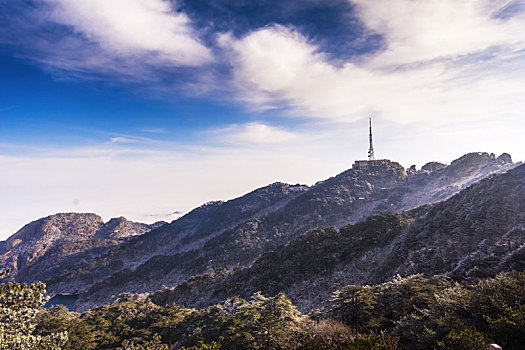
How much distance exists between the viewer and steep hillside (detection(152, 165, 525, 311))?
97.9ft

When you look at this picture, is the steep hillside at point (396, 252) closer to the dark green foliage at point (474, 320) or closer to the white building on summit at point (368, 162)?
the dark green foliage at point (474, 320)

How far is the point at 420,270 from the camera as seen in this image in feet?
107

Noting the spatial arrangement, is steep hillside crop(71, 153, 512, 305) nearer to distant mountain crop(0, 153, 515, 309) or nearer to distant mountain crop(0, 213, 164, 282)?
distant mountain crop(0, 153, 515, 309)

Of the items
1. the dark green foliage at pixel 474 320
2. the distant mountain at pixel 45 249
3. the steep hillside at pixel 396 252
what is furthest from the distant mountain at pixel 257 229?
the dark green foliage at pixel 474 320

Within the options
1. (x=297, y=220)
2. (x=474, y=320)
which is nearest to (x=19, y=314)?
(x=474, y=320)

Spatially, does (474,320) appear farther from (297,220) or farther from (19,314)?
(297,220)

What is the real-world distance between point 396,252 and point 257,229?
6706cm

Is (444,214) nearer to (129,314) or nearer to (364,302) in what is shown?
(364,302)

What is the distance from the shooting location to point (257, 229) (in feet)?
336

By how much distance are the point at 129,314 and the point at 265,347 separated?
25815 millimetres

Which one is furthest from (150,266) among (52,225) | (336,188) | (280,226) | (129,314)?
(52,225)

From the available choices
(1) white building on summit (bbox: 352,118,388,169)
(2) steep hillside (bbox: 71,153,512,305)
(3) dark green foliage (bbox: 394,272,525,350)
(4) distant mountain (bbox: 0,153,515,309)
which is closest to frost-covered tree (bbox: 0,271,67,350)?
(3) dark green foliage (bbox: 394,272,525,350)

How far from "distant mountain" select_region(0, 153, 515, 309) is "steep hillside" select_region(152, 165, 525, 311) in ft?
25.9

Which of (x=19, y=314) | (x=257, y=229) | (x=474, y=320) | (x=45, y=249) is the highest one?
(x=19, y=314)
